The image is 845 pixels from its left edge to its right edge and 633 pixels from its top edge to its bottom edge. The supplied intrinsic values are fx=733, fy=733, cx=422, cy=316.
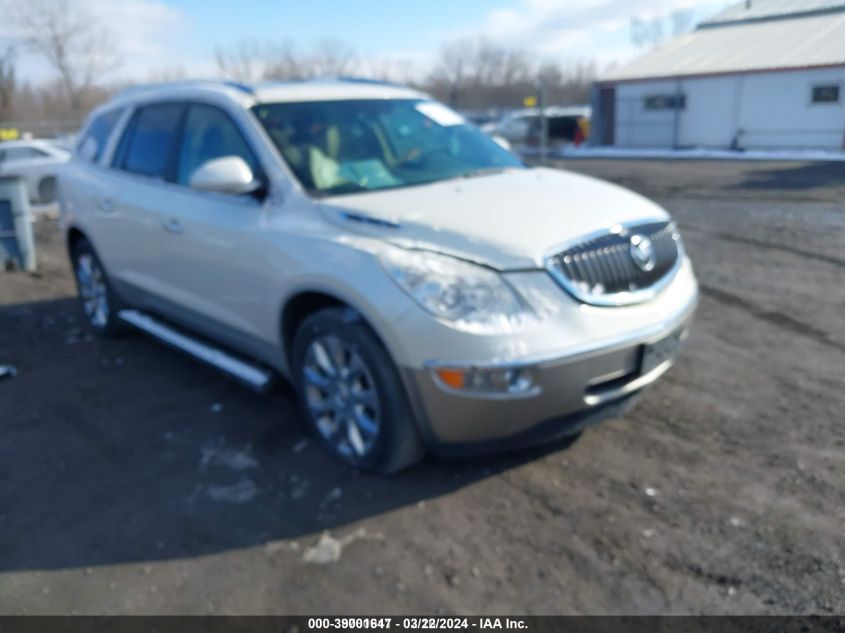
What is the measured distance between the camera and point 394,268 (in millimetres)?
3230

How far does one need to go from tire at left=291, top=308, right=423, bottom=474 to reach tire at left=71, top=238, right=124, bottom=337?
2.71m

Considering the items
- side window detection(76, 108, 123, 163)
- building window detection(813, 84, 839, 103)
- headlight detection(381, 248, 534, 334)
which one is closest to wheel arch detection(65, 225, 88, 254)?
side window detection(76, 108, 123, 163)

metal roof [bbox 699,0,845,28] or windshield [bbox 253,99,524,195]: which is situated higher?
metal roof [bbox 699,0,845,28]

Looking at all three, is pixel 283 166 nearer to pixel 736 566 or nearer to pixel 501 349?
pixel 501 349

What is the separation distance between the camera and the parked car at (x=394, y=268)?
314 centimetres

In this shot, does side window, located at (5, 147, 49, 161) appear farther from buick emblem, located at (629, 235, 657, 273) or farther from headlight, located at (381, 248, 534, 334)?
buick emblem, located at (629, 235, 657, 273)

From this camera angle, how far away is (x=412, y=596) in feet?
9.18

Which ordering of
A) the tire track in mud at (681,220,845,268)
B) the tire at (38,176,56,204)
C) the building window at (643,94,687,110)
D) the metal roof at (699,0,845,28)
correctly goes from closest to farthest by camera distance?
the tire track in mud at (681,220,845,268) → the tire at (38,176,56,204) → the metal roof at (699,0,845,28) → the building window at (643,94,687,110)

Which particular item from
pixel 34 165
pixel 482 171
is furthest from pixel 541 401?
pixel 34 165

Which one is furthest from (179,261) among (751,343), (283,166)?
(751,343)

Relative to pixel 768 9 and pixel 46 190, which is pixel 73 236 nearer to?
pixel 46 190

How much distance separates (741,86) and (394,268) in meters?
25.9

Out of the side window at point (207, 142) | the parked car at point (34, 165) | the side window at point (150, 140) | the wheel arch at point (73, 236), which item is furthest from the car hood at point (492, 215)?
the parked car at point (34, 165)

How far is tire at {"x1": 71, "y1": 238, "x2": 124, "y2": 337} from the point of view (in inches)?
233
